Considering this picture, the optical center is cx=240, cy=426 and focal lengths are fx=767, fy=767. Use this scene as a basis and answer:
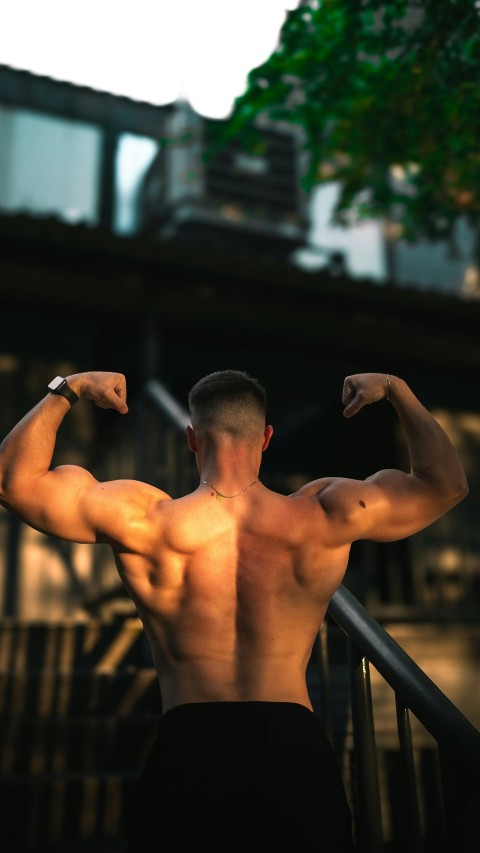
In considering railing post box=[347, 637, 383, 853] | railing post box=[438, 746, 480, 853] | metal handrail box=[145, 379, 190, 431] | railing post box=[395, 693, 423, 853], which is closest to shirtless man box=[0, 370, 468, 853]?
railing post box=[438, 746, 480, 853]

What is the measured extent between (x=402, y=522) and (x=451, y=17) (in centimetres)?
336

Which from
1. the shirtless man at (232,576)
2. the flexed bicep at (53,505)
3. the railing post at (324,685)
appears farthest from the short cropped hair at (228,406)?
the railing post at (324,685)

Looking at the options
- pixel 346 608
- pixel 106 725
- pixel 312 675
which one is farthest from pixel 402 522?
pixel 106 725

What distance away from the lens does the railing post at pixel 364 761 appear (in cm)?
221

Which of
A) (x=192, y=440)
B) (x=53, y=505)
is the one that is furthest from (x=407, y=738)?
→ (x=53, y=505)

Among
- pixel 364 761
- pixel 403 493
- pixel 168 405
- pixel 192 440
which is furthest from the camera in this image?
pixel 168 405

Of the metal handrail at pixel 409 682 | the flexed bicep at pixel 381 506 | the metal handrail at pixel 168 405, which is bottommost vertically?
the metal handrail at pixel 409 682

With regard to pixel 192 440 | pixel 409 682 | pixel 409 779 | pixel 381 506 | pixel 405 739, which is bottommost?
pixel 409 779

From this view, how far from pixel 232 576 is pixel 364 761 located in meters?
0.90

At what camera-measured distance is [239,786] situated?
63.7 inches

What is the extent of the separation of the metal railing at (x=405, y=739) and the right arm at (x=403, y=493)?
466mm

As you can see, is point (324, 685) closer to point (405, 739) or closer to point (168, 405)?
point (405, 739)

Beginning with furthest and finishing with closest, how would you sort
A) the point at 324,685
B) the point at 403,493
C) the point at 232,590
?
1. the point at 324,685
2. the point at 403,493
3. the point at 232,590

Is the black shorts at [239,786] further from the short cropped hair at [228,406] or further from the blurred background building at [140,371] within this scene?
the blurred background building at [140,371]
